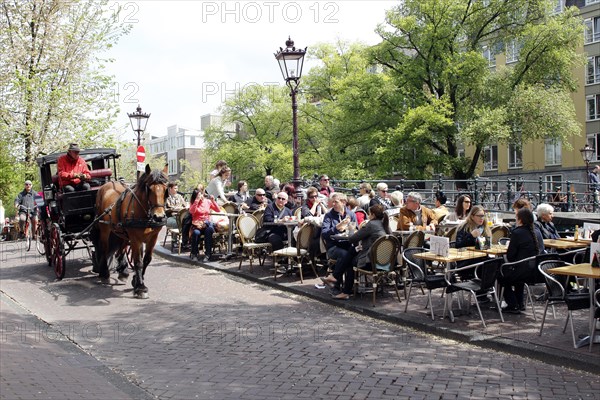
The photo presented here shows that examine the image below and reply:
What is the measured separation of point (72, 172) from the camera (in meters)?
12.0

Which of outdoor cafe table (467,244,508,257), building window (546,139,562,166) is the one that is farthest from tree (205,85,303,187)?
outdoor cafe table (467,244,508,257)

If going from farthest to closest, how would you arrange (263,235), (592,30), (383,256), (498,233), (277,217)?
(592,30), (263,235), (277,217), (498,233), (383,256)

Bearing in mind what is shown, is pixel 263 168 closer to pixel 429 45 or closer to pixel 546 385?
pixel 429 45

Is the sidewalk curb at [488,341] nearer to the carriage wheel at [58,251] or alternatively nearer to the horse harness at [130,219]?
the horse harness at [130,219]

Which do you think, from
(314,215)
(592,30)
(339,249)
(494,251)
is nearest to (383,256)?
(339,249)

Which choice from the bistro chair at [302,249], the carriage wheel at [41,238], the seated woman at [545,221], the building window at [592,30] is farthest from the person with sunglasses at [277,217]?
the building window at [592,30]

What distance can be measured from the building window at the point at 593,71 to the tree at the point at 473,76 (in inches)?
375

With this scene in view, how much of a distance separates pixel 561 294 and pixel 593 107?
41.8 m

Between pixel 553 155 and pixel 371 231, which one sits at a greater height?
pixel 553 155

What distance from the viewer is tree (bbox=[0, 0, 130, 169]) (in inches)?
958

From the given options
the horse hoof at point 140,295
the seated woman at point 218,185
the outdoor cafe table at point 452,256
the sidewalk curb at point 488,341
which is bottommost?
the sidewalk curb at point 488,341

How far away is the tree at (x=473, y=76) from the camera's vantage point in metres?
33.2

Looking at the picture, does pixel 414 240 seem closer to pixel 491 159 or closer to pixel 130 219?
pixel 130 219

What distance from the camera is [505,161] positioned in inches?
1982
